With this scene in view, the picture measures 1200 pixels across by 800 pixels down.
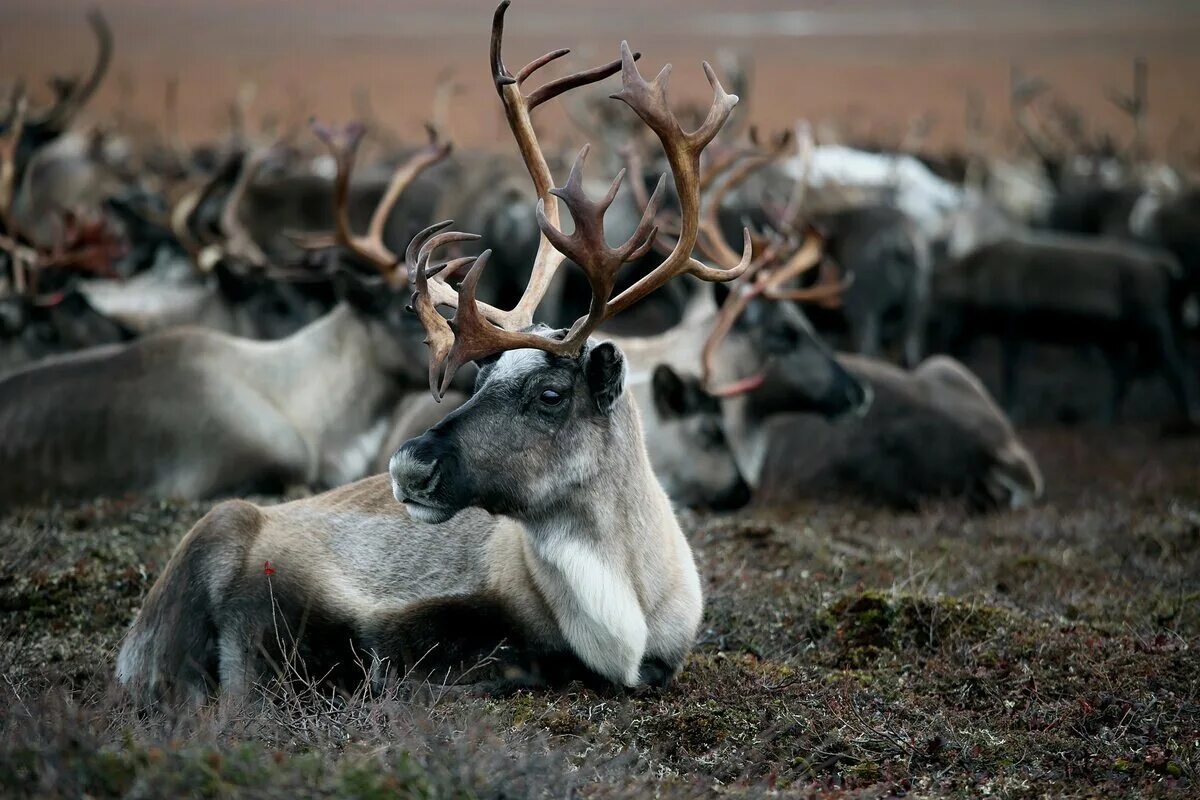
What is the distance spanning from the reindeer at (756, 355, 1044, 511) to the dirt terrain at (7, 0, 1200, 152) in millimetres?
20752

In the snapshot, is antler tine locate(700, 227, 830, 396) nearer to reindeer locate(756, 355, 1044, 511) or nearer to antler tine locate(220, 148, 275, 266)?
reindeer locate(756, 355, 1044, 511)

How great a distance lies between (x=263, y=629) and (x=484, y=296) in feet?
23.0

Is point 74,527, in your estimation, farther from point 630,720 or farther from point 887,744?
point 887,744

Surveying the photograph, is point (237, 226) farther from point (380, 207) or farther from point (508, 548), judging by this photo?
point (508, 548)

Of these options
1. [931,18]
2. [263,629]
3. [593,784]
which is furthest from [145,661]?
[931,18]

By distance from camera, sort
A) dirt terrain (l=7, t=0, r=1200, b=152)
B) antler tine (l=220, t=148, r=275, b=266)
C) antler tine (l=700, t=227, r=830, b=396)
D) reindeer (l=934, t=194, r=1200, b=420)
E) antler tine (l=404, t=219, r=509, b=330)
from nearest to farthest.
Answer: antler tine (l=404, t=219, r=509, b=330)
antler tine (l=700, t=227, r=830, b=396)
antler tine (l=220, t=148, r=275, b=266)
reindeer (l=934, t=194, r=1200, b=420)
dirt terrain (l=7, t=0, r=1200, b=152)

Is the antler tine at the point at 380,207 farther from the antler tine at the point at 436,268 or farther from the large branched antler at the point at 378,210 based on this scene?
the antler tine at the point at 436,268

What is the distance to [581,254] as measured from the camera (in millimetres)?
4375

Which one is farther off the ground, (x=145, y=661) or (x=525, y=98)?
(x=525, y=98)

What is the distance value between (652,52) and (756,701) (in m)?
64.9

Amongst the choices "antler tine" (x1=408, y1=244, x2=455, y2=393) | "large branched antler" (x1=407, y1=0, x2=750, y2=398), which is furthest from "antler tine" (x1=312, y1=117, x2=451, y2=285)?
"antler tine" (x1=408, y1=244, x2=455, y2=393)

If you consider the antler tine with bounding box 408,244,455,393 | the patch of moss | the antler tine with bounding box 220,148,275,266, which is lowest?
the patch of moss

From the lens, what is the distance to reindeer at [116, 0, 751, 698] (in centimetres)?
435

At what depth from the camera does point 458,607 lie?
4535 mm
